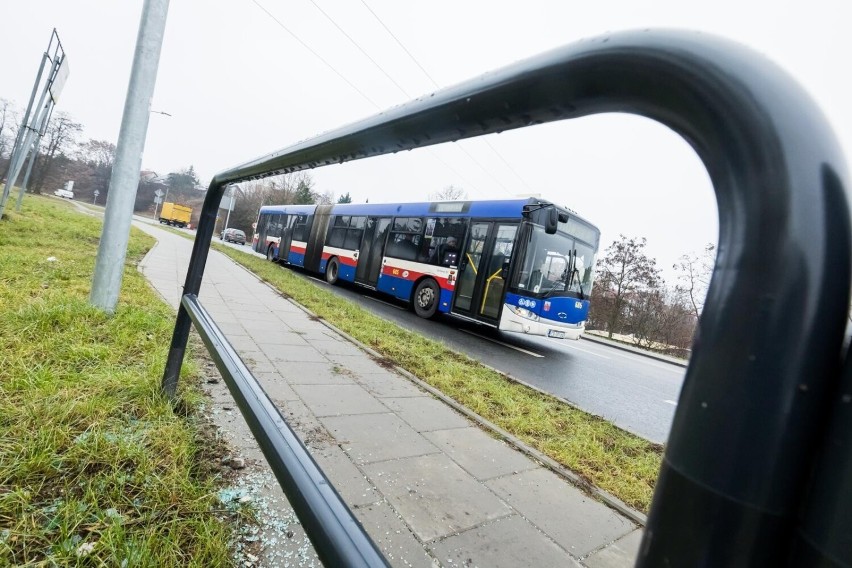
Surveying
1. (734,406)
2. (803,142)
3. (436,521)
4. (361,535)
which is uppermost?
(803,142)

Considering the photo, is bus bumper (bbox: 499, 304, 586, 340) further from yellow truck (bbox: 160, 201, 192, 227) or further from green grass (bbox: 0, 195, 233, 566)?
yellow truck (bbox: 160, 201, 192, 227)

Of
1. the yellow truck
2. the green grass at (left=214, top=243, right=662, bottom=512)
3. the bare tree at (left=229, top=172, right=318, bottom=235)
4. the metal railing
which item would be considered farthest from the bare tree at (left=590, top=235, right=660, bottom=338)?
the yellow truck

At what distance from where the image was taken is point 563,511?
245 centimetres

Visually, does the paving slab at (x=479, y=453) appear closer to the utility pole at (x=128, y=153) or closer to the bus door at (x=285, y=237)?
the utility pole at (x=128, y=153)

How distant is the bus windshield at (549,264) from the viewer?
8.52 meters

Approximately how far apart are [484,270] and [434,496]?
7195mm

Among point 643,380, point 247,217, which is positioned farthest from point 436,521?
point 247,217

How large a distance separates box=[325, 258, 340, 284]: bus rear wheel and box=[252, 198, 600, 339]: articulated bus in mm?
1089

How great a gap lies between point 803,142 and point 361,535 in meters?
0.83

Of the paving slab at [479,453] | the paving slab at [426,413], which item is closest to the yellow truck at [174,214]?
the paving slab at [426,413]

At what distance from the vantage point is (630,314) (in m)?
22.1

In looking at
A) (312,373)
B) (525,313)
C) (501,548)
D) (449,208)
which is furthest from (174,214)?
(501,548)

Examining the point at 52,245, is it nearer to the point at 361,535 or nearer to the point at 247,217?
the point at 361,535

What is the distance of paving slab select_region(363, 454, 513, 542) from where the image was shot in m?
2.11
